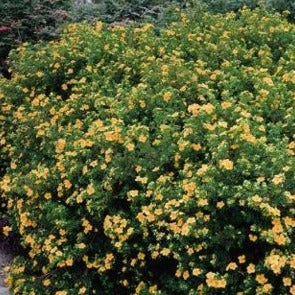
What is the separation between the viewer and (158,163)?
3463 millimetres

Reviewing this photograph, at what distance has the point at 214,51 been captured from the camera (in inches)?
181

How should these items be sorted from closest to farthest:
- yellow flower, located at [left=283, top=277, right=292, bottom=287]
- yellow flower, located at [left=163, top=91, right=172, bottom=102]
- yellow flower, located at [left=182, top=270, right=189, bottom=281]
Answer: yellow flower, located at [left=283, top=277, right=292, bottom=287]
yellow flower, located at [left=182, top=270, right=189, bottom=281]
yellow flower, located at [left=163, top=91, right=172, bottom=102]

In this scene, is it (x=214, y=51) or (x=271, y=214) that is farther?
(x=214, y=51)

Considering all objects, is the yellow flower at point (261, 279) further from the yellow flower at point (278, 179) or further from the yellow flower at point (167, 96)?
the yellow flower at point (167, 96)

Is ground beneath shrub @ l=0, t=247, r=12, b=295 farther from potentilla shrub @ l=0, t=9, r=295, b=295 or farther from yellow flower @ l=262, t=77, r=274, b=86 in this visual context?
yellow flower @ l=262, t=77, r=274, b=86

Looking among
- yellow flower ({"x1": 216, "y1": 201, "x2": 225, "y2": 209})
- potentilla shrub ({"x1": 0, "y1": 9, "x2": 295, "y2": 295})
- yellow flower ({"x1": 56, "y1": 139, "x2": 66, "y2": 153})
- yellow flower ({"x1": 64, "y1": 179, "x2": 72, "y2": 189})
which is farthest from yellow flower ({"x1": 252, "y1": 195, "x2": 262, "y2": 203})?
yellow flower ({"x1": 56, "y1": 139, "x2": 66, "y2": 153})

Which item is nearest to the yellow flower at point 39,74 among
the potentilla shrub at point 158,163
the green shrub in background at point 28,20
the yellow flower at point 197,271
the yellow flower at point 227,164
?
the potentilla shrub at point 158,163

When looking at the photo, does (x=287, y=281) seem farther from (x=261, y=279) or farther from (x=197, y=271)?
(x=197, y=271)

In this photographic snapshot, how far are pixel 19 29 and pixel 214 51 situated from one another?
10.8 ft

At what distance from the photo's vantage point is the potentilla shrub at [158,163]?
304 centimetres

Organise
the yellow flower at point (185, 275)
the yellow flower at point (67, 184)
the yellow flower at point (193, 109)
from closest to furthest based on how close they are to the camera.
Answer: the yellow flower at point (185, 275), the yellow flower at point (193, 109), the yellow flower at point (67, 184)

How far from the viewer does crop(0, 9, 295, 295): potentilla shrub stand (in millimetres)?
3039

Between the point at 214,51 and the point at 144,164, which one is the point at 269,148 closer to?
the point at 144,164

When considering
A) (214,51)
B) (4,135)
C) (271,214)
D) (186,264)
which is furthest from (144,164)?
→ (4,135)
